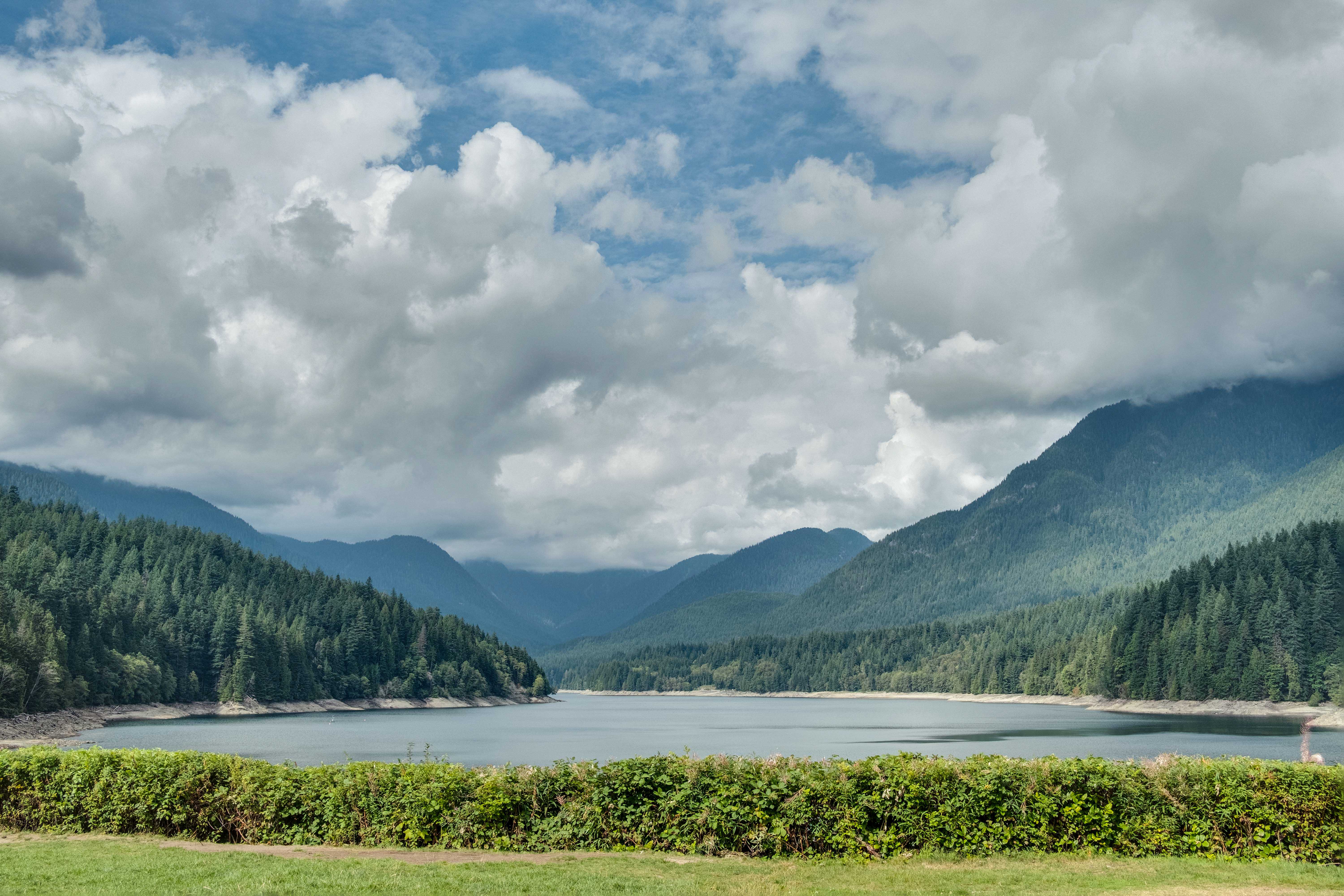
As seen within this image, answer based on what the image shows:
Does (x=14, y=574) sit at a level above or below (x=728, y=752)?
above

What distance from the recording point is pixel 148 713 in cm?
13362

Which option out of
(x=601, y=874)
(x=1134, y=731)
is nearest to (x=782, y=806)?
(x=601, y=874)

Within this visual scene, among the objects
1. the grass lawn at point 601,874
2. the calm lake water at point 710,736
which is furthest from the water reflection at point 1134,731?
the grass lawn at point 601,874

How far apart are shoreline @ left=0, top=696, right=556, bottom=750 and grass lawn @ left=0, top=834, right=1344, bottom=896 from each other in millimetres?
9925

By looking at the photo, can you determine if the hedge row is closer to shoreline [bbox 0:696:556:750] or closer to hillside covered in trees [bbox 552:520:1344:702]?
shoreline [bbox 0:696:556:750]

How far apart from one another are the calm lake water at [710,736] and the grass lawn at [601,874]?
3595 cm

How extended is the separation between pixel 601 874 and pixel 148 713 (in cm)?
13448

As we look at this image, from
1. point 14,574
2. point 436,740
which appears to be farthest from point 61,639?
point 436,740

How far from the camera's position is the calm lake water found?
7869 cm

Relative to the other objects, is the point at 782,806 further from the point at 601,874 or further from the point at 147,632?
the point at 147,632

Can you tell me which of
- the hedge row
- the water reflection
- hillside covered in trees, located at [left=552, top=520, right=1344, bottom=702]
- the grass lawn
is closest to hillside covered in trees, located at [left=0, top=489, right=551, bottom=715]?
the hedge row

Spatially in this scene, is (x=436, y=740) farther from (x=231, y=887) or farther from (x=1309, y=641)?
(x=1309, y=641)

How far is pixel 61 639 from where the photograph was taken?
375 feet

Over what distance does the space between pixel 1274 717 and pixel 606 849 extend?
5420 inches
